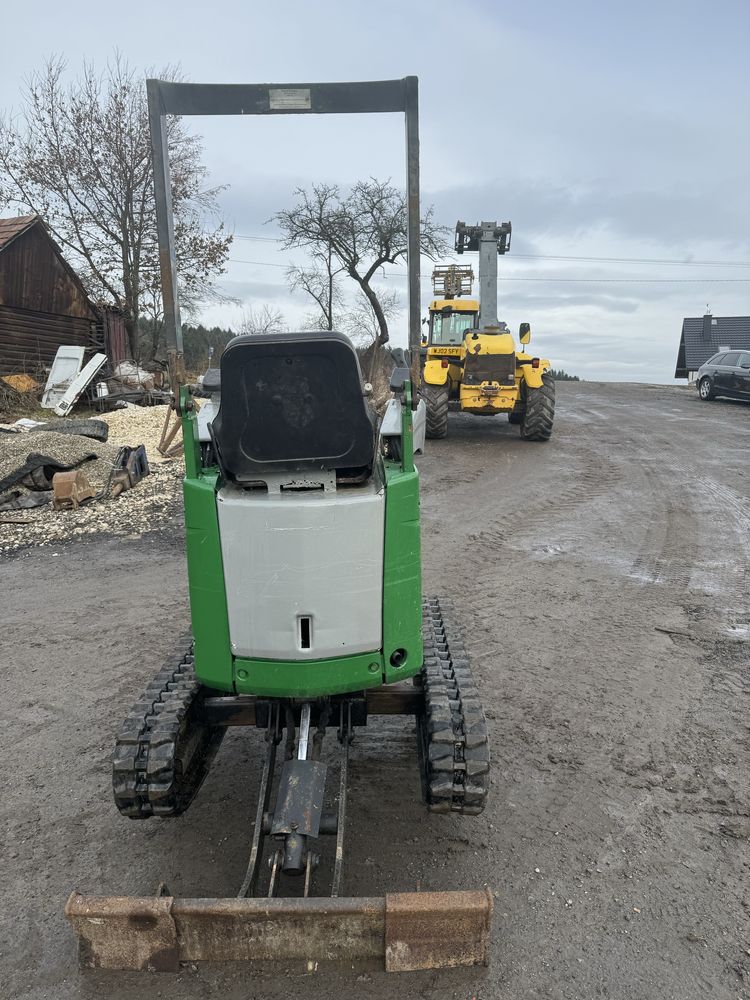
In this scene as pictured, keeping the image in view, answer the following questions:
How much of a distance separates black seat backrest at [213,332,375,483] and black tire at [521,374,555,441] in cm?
1190

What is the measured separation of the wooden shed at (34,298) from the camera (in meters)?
20.3

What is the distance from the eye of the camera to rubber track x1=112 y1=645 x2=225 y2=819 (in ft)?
9.41

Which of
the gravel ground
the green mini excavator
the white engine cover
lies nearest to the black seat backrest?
the green mini excavator

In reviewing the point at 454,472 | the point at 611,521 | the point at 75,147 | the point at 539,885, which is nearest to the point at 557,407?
the point at 454,472

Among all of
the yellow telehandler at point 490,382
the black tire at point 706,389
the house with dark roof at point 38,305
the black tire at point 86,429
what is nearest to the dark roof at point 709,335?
the black tire at point 706,389

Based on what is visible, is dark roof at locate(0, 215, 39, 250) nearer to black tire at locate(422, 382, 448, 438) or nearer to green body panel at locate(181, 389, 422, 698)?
black tire at locate(422, 382, 448, 438)

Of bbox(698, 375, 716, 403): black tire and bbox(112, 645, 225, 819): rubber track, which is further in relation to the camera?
bbox(698, 375, 716, 403): black tire

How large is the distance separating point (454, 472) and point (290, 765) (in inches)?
363

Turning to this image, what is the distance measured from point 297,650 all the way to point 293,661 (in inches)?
2.3

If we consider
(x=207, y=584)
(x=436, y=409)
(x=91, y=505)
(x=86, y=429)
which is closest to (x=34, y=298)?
(x=86, y=429)

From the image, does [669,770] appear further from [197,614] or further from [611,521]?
[611,521]

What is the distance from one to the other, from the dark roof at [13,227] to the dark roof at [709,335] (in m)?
29.9

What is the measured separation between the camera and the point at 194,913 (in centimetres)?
243

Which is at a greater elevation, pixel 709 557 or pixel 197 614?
pixel 197 614
